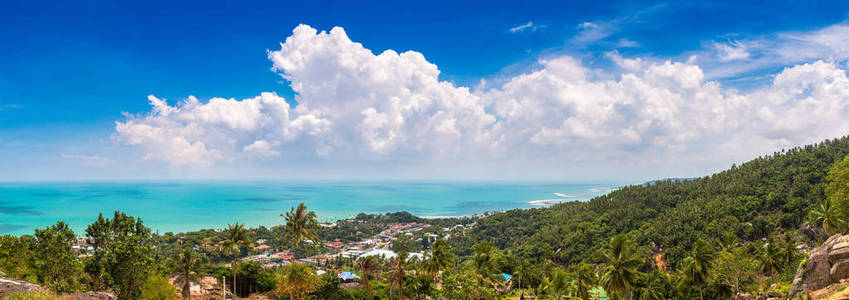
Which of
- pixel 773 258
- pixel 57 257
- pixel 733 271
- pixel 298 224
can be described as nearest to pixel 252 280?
pixel 298 224

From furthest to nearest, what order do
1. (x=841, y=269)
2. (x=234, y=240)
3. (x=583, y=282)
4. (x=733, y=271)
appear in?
(x=583, y=282), (x=733, y=271), (x=234, y=240), (x=841, y=269)

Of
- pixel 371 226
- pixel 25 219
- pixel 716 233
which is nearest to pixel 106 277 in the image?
pixel 716 233

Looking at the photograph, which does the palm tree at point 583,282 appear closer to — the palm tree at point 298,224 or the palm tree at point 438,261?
the palm tree at point 438,261

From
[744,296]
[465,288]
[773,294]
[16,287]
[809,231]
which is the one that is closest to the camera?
[16,287]

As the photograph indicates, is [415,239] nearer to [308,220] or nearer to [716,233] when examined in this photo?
[716,233]

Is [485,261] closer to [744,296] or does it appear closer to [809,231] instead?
[744,296]

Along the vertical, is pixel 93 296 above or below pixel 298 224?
below

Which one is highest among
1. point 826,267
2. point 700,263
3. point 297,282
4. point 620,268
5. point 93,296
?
point 826,267

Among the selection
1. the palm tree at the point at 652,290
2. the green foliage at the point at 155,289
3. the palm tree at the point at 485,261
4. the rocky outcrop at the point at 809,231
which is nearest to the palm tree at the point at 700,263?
the palm tree at the point at 652,290
